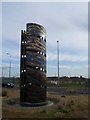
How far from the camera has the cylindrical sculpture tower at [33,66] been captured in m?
15.0

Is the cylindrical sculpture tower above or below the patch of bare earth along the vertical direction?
above

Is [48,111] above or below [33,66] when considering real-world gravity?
below

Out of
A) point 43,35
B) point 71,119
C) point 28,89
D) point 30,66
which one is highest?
point 43,35

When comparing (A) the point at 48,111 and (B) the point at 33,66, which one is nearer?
(A) the point at 48,111

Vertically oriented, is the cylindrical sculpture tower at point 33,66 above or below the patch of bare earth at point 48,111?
above

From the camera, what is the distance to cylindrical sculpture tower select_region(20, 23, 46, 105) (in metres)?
15.0

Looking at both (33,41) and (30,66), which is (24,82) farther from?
(33,41)

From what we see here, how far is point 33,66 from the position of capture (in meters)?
15.2

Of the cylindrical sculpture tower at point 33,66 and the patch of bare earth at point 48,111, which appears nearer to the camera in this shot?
the patch of bare earth at point 48,111

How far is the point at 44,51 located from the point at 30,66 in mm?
1975

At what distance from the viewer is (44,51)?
645 inches

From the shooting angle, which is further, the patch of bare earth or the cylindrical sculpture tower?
the cylindrical sculpture tower

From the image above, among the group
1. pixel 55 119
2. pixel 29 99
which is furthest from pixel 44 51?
pixel 55 119

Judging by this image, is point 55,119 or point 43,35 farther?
point 43,35
